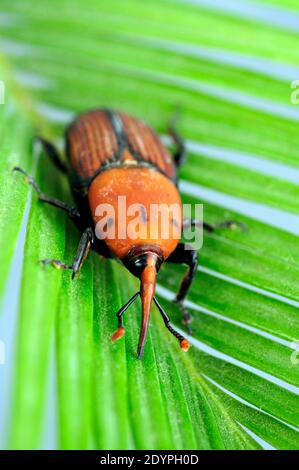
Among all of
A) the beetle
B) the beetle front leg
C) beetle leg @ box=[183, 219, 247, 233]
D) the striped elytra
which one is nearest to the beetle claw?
the beetle

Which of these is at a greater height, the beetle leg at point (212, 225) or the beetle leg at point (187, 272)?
the beetle leg at point (212, 225)

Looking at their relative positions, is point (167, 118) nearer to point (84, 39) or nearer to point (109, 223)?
point (84, 39)

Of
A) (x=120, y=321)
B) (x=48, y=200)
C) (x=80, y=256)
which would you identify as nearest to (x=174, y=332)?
(x=120, y=321)

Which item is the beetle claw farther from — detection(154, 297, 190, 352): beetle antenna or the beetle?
detection(154, 297, 190, 352): beetle antenna

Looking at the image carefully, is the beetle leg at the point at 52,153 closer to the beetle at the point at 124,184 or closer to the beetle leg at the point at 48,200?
the beetle at the point at 124,184

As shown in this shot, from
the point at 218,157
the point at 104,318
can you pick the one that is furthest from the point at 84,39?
the point at 104,318

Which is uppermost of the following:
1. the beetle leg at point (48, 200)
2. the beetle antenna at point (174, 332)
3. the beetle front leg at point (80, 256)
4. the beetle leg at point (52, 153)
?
the beetle leg at point (52, 153)

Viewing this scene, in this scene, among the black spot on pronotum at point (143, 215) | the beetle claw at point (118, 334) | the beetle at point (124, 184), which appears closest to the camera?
the beetle claw at point (118, 334)

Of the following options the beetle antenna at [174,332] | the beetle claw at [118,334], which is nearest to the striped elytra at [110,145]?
the beetle antenna at [174,332]
